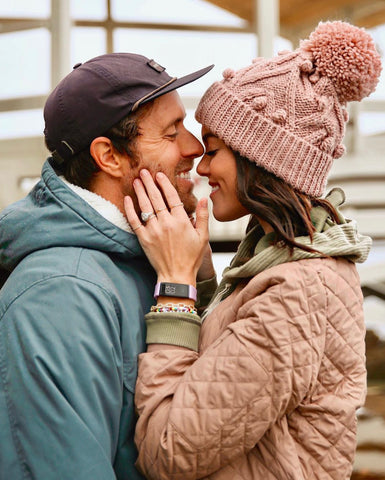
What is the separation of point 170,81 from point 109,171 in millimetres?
294

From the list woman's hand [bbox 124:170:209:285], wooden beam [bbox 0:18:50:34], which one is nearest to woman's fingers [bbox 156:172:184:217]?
woman's hand [bbox 124:170:209:285]

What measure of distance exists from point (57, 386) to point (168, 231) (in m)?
0.50

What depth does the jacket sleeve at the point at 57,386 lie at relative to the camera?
4.68 feet

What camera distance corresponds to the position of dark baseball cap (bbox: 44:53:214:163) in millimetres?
1739

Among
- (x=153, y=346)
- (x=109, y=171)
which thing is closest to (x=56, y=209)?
(x=109, y=171)

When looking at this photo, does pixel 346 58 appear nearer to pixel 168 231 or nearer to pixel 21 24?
pixel 168 231

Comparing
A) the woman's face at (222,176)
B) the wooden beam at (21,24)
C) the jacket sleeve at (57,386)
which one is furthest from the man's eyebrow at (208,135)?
the wooden beam at (21,24)

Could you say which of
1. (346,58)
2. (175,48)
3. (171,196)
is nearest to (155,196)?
(171,196)

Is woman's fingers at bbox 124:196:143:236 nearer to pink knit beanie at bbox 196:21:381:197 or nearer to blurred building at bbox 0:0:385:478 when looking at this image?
pink knit beanie at bbox 196:21:381:197

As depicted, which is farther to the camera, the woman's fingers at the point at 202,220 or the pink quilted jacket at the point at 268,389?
the woman's fingers at the point at 202,220

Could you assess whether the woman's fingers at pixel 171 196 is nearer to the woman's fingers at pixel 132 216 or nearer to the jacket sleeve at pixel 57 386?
the woman's fingers at pixel 132 216

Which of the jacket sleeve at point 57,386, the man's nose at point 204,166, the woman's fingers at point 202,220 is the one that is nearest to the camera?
the jacket sleeve at point 57,386

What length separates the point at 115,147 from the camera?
180 centimetres

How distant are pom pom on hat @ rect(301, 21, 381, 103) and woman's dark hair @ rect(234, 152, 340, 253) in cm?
29
